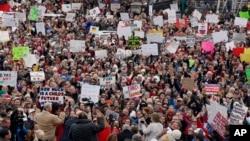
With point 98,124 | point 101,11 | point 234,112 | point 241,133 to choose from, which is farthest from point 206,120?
point 101,11

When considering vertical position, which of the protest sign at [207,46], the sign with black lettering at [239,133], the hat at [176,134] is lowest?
the protest sign at [207,46]

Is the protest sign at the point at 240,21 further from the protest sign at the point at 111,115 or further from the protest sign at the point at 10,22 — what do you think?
the protest sign at the point at 111,115

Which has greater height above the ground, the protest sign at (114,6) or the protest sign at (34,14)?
the protest sign at (34,14)

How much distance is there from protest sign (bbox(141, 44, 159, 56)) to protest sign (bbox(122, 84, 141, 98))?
7450 mm

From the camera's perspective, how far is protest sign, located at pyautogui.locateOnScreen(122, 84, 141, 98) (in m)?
23.8

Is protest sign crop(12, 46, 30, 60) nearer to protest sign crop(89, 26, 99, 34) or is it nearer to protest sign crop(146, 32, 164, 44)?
protest sign crop(146, 32, 164, 44)

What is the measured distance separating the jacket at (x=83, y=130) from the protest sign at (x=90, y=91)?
6.17m

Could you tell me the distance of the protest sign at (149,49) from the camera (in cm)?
3133

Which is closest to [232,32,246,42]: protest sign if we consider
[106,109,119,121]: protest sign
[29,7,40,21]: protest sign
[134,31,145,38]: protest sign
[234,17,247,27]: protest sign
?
[234,17,247,27]: protest sign

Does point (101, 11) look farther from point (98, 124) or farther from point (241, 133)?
point (241, 133)

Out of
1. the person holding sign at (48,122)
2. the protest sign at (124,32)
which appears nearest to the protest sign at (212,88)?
the person holding sign at (48,122)

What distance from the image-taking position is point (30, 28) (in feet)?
116

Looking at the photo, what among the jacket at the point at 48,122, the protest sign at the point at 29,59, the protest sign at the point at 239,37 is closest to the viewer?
the jacket at the point at 48,122

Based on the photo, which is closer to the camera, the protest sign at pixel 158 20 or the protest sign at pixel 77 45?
the protest sign at pixel 77 45
